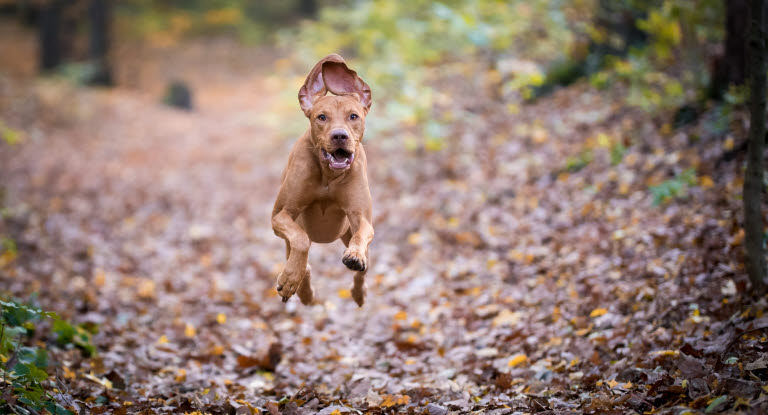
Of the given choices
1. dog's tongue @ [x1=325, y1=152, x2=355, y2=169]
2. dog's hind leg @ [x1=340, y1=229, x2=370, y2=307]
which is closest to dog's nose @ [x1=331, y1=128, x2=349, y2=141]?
dog's tongue @ [x1=325, y1=152, x2=355, y2=169]

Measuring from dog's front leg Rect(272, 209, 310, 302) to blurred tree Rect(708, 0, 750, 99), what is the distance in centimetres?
660

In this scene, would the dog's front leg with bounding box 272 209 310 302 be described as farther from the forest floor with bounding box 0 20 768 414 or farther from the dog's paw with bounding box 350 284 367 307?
the forest floor with bounding box 0 20 768 414

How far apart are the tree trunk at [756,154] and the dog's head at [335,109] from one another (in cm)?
306

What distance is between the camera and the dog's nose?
343cm

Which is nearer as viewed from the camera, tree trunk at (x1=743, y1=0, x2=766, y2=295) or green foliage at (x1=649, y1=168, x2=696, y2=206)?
tree trunk at (x1=743, y1=0, x2=766, y2=295)

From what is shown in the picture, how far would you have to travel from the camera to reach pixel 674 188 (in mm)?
6918

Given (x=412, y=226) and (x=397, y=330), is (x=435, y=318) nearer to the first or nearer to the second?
(x=397, y=330)

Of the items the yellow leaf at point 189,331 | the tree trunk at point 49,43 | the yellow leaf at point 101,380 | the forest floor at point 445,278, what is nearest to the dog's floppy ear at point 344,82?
the forest floor at point 445,278

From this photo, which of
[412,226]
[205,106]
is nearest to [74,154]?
[205,106]

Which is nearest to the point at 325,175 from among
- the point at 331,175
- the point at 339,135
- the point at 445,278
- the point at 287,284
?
the point at 331,175

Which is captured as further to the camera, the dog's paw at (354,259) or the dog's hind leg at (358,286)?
the dog's hind leg at (358,286)

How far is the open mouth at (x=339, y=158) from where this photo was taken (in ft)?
11.4

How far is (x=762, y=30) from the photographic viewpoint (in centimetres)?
447

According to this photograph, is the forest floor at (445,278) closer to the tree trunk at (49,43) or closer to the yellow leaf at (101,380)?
the yellow leaf at (101,380)
